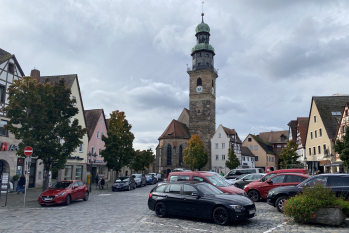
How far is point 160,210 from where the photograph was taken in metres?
11.8

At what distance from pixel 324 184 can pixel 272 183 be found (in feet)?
15.9

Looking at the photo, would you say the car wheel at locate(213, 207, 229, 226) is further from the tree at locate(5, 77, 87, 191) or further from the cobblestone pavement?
the tree at locate(5, 77, 87, 191)

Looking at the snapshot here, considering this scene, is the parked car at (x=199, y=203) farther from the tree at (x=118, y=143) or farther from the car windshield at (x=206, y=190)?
the tree at (x=118, y=143)

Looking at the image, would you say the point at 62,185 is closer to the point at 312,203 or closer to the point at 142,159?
the point at 312,203

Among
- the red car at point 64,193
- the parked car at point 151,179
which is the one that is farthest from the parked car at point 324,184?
the parked car at point 151,179

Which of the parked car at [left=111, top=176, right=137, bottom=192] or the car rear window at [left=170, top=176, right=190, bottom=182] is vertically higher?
the car rear window at [left=170, top=176, right=190, bottom=182]

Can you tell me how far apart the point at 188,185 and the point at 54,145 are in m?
12.0

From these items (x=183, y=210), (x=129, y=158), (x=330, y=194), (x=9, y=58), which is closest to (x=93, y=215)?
(x=183, y=210)

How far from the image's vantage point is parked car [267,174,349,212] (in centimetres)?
1131

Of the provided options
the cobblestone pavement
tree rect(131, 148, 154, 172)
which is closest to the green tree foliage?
tree rect(131, 148, 154, 172)

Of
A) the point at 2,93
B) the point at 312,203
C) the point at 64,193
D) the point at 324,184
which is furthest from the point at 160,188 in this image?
the point at 2,93

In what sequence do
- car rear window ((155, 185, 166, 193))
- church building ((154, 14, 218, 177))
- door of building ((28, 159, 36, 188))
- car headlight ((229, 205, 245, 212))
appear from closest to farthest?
car headlight ((229, 205, 245, 212))
car rear window ((155, 185, 166, 193))
door of building ((28, 159, 36, 188))
church building ((154, 14, 218, 177))

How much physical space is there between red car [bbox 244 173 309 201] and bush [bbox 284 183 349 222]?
16.9ft

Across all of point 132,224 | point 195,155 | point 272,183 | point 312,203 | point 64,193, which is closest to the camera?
point 312,203
